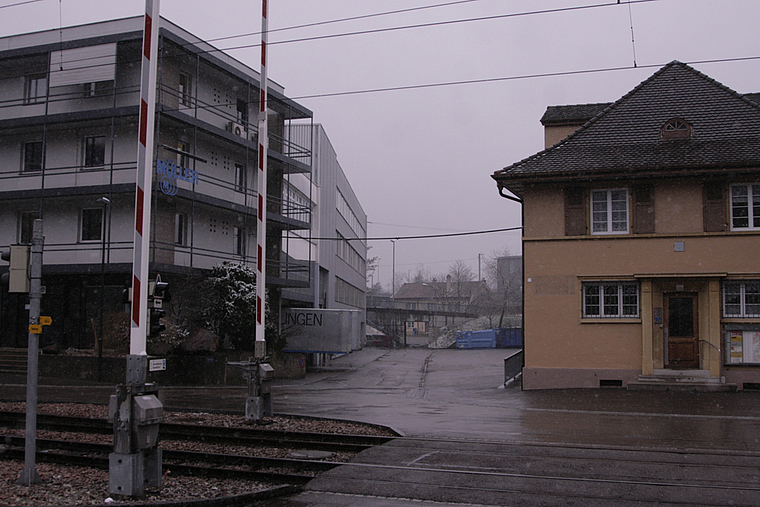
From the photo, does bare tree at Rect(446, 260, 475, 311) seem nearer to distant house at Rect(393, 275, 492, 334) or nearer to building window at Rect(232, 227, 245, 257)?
distant house at Rect(393, 275, 492, 334)

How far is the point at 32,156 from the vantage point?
28.7 m

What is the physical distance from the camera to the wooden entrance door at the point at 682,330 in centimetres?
1933

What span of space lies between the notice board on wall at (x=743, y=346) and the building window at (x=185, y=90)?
21.8 metres

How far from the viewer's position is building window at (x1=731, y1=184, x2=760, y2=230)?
1894 centimetres

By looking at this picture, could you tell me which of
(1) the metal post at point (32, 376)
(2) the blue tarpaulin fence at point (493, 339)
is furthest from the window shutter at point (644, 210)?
(2) the blue tarpaulin fence at point (493, 339)

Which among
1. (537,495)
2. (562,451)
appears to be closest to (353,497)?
(537,495)

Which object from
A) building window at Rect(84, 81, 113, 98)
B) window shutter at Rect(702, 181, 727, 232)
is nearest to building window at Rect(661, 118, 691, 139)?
window shutter at Rect(702, 181, 727, 232)

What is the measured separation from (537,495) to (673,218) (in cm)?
1417

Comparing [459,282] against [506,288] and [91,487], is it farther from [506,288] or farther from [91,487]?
[91,487]

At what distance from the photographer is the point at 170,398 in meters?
19.5

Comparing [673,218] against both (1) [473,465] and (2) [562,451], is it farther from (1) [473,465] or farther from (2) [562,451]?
(1) [473,465]

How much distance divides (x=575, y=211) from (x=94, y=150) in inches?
765

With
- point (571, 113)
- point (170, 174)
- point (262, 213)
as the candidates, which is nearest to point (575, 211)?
point (571, 113)

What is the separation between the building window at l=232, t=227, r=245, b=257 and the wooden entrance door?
19.0m
